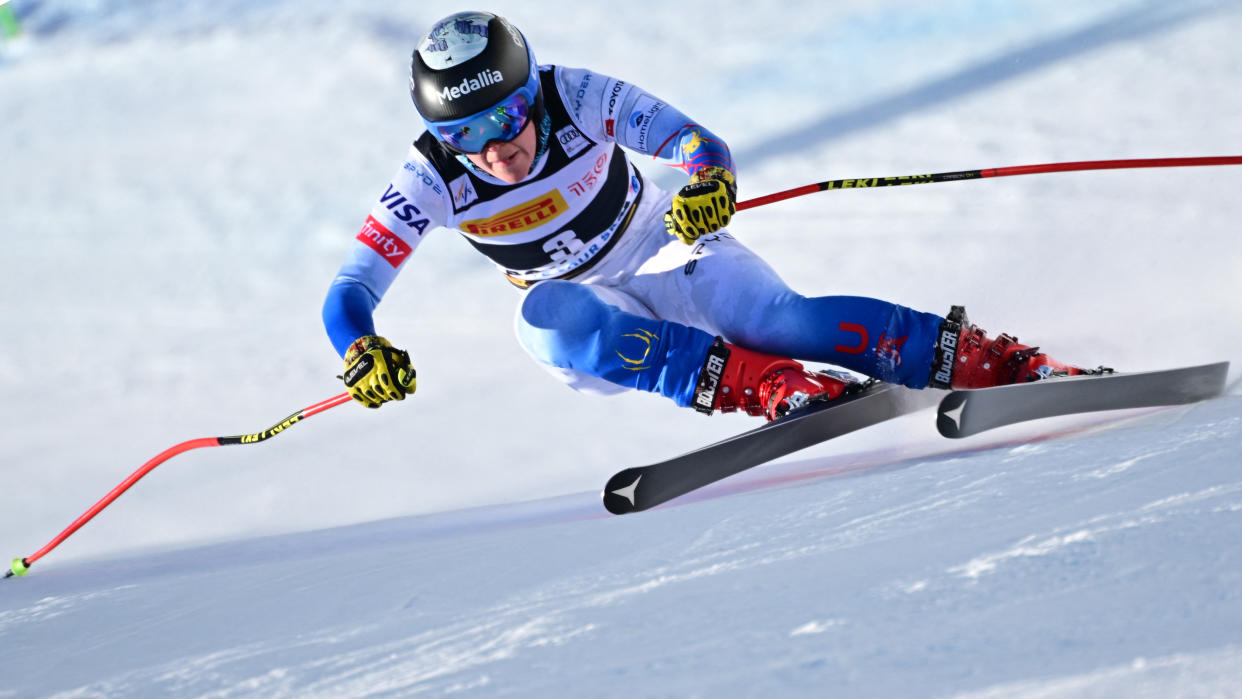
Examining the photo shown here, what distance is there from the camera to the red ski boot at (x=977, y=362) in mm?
2189

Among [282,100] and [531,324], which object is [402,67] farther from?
[531,324]

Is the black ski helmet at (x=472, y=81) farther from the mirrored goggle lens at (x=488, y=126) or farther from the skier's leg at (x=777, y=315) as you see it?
the skier's leg at (x=777, y=315)

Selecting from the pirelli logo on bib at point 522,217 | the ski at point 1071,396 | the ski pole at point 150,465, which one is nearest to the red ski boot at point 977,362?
the ski at point 1071,396

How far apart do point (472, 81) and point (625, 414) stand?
1.28m

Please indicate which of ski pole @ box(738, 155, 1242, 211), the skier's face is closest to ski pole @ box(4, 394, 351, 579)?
the skier's face

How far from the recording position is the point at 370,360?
213 centimetres

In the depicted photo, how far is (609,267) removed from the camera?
8.84 ft

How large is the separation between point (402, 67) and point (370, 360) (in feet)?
14.5

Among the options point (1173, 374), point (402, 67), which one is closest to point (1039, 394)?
point (1173, 374)

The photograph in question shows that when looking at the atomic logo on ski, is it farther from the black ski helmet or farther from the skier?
the black ski helmet

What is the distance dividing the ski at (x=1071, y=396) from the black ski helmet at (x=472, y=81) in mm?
1118

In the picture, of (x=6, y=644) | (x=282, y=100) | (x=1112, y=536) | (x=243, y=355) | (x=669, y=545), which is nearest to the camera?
(x=1112, y=536)

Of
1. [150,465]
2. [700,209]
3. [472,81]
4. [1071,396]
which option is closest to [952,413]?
[1071,396]

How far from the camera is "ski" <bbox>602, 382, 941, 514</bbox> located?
2.00 m
